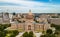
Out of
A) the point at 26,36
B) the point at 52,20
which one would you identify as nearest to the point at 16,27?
the point at 26,36

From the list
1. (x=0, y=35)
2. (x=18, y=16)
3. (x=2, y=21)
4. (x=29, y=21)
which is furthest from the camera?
(x=18, y=16)

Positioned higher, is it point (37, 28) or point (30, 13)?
point (30, 13)

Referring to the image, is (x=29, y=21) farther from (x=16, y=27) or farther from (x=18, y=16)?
(x=18, y=16)

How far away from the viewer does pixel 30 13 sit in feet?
27.8

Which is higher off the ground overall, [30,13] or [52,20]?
[30,13]

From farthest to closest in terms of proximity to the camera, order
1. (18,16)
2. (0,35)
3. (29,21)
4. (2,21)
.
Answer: (18,16) → (2,21) → (29,21) → (0,35)

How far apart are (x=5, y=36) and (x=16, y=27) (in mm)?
2619

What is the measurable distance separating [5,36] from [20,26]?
8.86 feet

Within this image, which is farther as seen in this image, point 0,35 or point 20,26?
point 20,26

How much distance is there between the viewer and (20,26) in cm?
851

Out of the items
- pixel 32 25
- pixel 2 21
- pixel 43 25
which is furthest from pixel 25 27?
pixel 2 21

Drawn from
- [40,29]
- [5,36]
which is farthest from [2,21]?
[5,36]

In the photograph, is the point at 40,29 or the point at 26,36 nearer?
the point at 26,36

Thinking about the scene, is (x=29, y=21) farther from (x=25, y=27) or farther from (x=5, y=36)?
(x=5, y=36)
